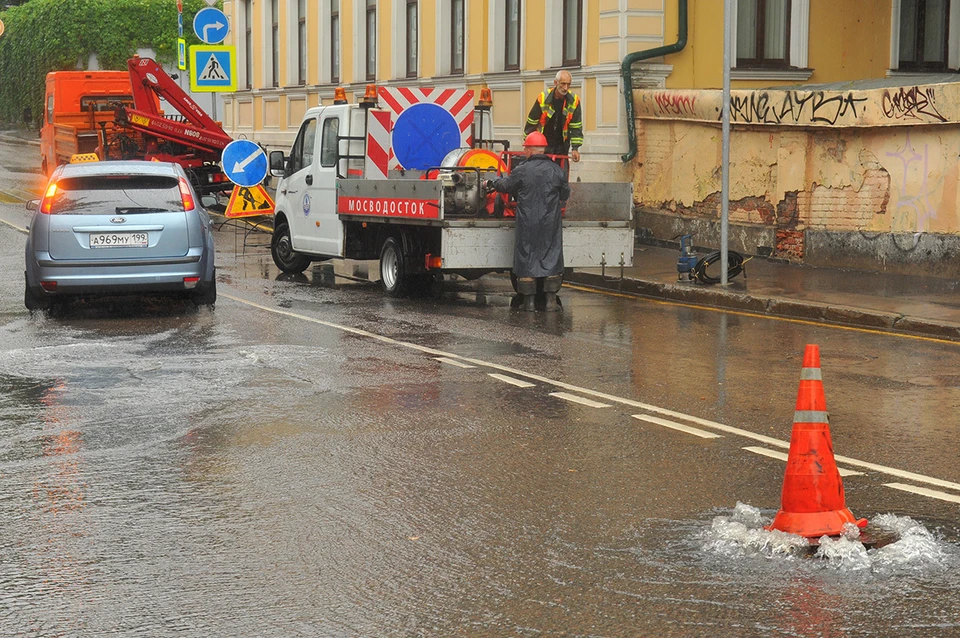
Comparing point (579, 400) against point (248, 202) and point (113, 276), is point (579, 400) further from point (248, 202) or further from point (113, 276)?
point (248, 202)

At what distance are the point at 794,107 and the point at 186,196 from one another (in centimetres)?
848

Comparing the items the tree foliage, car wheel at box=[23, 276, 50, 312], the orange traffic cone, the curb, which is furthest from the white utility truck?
the tree foliage

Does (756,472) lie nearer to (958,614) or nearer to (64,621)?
(958,614)

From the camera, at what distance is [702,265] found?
1645 cm

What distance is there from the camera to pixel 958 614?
5.03 m

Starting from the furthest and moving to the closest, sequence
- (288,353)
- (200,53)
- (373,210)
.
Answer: (200,53), (373,210), (288,353)

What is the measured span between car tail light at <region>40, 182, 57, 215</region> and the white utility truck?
3.52 meters

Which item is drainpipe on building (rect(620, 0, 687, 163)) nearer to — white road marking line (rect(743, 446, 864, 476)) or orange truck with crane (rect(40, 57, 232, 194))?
orange truck with crane (rect(40, 57, 232, 194))

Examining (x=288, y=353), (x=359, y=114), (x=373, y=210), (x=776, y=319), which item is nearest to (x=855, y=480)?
(x=288, y=353)

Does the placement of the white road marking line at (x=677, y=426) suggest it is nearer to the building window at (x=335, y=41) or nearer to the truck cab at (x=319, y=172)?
the truck cab at (x=319, y=172)

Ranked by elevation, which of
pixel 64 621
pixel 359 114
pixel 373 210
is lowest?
pixel 64 621

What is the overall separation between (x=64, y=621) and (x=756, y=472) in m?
3.63

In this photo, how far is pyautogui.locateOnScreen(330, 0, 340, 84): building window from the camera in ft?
116

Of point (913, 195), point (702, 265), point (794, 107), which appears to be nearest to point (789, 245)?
point (794, 107)
